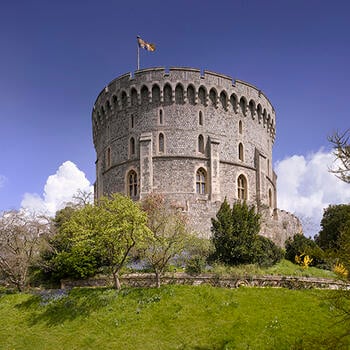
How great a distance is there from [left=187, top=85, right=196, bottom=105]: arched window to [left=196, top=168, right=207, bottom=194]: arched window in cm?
543

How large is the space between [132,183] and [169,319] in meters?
19.1

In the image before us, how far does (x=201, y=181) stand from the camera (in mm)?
33719

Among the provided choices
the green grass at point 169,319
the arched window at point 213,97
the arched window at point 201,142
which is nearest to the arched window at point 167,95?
the arched window at point 213,97

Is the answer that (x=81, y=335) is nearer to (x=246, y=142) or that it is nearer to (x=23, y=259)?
(x=23, y=259)

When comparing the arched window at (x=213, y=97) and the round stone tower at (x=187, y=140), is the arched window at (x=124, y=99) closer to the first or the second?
the round stone tower at (x=187, y=140)

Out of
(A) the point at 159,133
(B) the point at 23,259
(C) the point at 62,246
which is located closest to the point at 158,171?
(A) the point at 159,133

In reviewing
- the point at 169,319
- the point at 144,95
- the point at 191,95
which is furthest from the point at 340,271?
the point at 144,95

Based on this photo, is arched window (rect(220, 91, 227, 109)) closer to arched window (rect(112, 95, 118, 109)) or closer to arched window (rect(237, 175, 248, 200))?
arched window (rect(237, 175, 248, 200))

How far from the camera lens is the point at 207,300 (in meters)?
17.7

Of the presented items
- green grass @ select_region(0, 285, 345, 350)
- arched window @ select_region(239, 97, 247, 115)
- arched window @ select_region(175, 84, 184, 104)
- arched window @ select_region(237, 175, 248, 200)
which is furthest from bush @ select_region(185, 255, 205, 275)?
arched window @ select_region(239, 97, 247, 115)

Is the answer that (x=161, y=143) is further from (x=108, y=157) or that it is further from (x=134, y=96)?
(x=108, y=157)

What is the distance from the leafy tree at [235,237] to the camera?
2338 centimetres

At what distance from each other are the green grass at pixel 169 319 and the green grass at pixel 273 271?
2.36 m

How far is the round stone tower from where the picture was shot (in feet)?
109
